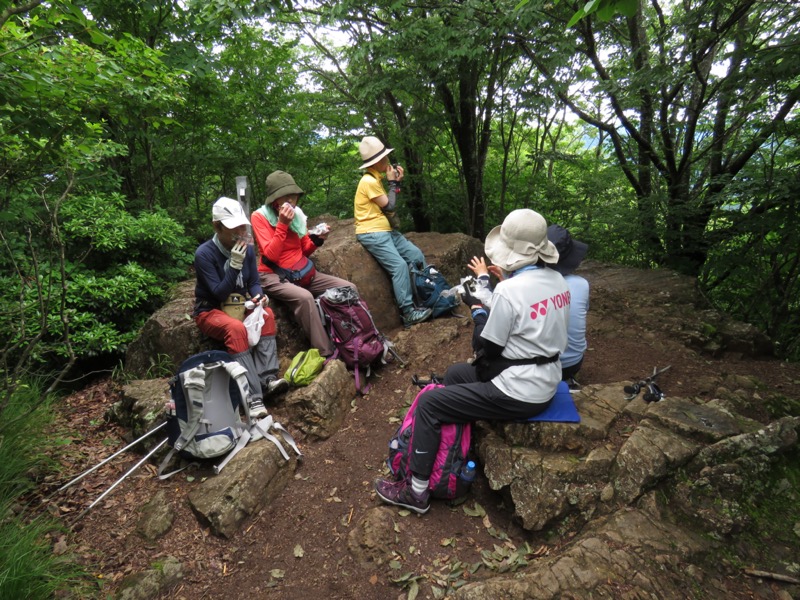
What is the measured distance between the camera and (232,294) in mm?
4285

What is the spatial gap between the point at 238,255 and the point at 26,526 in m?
2.48

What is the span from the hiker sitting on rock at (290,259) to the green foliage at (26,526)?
7.81 feet

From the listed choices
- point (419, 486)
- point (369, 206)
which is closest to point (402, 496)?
point (419, 486)

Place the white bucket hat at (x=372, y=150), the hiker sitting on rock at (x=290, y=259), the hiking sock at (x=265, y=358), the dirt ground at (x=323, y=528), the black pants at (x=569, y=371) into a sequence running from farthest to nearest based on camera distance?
1. the white bucket hat at (x=372, y=150)
2. the hiker sitting on rock at (x=290, y=259)
3. the hiking sock at (x=265, y=358)
4. the black pants at (x=569, y=371)
5. the dirt ground at (x=323, y=528)

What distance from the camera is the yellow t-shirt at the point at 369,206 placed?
5.58m

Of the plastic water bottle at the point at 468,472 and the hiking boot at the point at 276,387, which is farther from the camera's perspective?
the hiking boot at the point at 276,387

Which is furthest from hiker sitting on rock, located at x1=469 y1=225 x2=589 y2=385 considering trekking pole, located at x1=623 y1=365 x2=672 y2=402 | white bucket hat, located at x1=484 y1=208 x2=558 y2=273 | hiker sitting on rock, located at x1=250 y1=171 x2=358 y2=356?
hiker sitting on rock, located at x1=250 y1=171 x2=358 y2=356

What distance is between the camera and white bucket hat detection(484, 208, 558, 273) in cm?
280

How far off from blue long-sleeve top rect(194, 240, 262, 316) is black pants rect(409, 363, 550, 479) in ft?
7.67

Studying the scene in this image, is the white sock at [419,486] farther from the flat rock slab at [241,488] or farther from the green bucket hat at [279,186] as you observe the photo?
the green bucket hat at [279,186]

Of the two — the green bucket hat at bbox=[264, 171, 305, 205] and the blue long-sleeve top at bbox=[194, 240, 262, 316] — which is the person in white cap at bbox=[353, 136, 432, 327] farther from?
the blue long-sleeve top at bbox=[194, 240, 262, 316]

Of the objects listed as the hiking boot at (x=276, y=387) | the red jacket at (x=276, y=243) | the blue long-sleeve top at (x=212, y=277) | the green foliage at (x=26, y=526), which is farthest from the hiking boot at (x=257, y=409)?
the red jacket at (x=276, y=243)

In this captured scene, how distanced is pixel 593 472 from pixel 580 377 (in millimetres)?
1570

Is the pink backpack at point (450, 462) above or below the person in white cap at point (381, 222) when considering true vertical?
below
